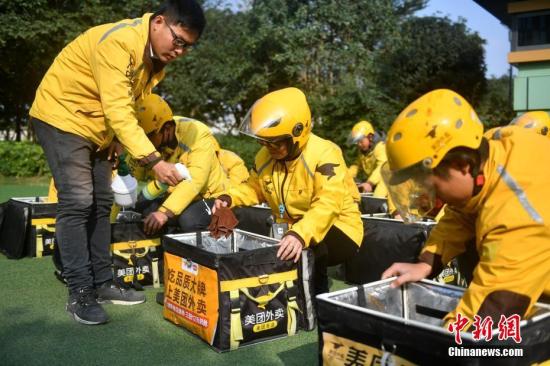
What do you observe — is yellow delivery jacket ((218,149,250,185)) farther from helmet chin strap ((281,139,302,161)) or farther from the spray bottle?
helmet chin strap ((281,139,302,161))

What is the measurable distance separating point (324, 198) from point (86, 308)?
1568mm

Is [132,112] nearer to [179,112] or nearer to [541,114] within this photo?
[541,114]

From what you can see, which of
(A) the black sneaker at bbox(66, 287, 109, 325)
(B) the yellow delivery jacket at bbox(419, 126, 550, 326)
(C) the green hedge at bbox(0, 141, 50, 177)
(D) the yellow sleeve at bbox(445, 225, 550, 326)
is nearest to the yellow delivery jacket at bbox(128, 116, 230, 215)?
(A) the black sneaker at bbox(66, 287, 109, 325)

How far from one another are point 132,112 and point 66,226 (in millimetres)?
811

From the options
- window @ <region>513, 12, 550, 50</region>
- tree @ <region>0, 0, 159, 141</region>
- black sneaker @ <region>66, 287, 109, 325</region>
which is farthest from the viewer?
tree @ <region>0, 0, 159, 141</region>

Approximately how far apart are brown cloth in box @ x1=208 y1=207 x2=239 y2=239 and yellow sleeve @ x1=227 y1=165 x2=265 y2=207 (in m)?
0.13

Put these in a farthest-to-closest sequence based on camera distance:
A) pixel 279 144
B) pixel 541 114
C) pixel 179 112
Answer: pixel 179 112
pixel 541 114
pixel 279 144

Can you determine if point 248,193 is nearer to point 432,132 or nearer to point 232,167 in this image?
point 432,132

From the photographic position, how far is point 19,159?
46.4ft

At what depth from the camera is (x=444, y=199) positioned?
6.90ft

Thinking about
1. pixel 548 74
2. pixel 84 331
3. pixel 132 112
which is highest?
pixel 548 74

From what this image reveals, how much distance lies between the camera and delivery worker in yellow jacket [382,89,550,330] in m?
1.83

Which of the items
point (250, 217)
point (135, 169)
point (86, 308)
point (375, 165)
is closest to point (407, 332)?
point (86, 308)

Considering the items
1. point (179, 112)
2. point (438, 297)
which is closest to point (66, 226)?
point (438, 297)
